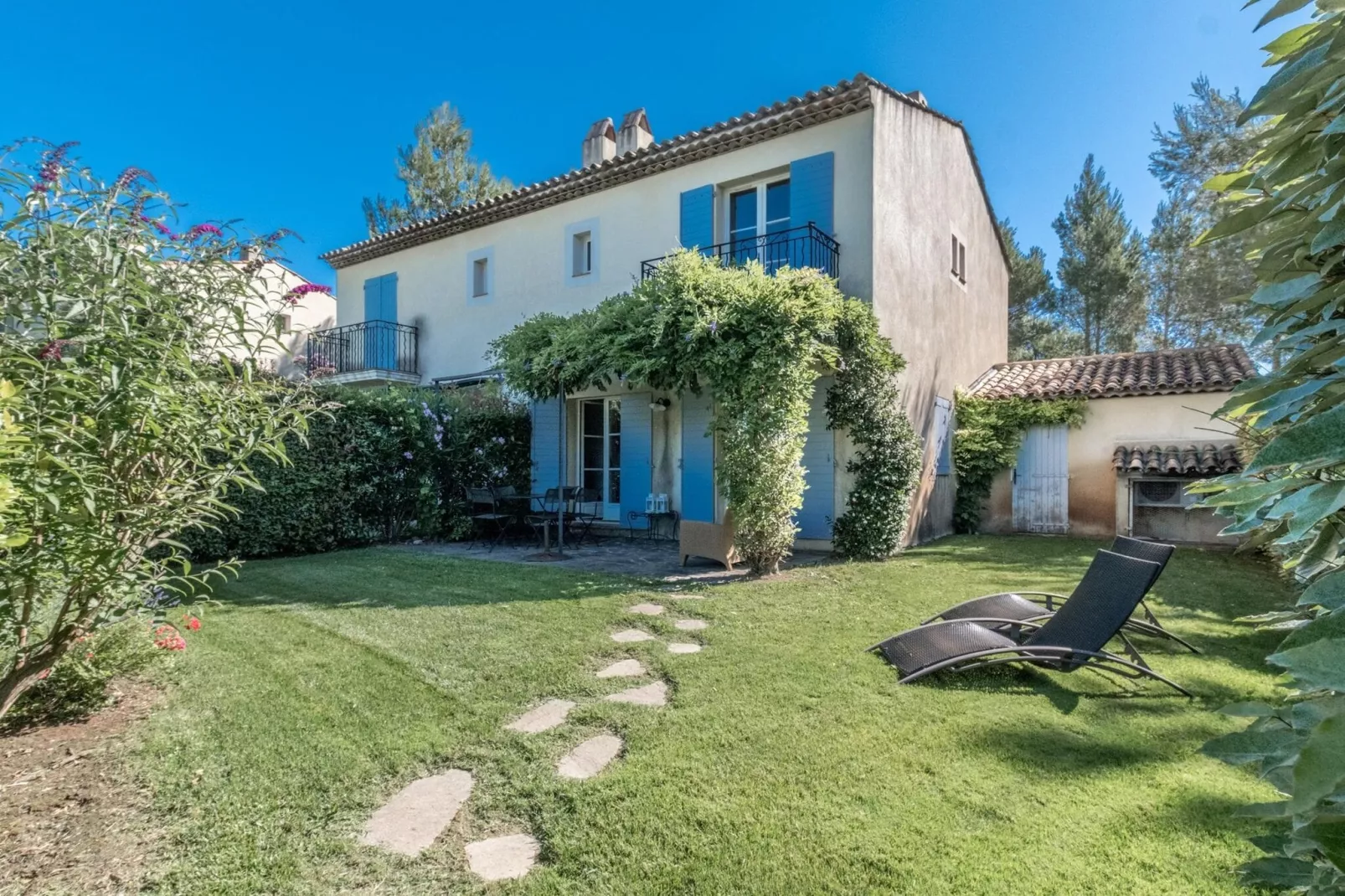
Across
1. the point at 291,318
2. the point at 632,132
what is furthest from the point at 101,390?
the point at 291,318

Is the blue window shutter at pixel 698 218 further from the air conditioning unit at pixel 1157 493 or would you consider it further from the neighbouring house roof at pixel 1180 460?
the air conditioning unit at pixel 1157 493

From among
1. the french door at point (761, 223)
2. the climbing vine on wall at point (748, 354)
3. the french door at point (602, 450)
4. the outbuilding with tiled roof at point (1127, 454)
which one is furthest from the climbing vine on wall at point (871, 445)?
the outbuilding with tiled roof at point (1127, 454)

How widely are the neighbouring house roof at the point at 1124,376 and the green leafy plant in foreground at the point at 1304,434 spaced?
12928mm

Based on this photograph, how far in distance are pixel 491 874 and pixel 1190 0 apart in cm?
943

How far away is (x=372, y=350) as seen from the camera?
1680cm

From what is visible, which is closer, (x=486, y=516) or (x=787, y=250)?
(x=486, y=516)

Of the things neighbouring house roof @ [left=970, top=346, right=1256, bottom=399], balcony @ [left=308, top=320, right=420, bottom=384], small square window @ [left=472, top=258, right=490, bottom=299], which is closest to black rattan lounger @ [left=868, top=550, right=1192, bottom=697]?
neighbouring house roof @ [left=970, top=346, right=1256, bottom=399]

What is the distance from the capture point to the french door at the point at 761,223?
420 inches

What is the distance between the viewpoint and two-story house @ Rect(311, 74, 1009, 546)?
10078 millimetres

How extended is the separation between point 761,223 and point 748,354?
4.27m

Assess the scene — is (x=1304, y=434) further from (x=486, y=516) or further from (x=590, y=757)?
(x=486, y=516)

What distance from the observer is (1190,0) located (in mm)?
6375

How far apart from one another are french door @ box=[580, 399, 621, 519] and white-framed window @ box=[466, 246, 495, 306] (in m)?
4.34

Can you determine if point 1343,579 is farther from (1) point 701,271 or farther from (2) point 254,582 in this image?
(2) point 254,582
